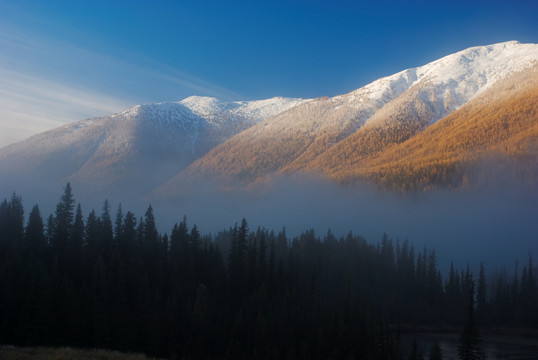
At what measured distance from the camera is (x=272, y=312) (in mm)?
69625

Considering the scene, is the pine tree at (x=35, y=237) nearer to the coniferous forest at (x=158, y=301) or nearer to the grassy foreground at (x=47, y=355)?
the coniferous forest at (x=158, y=301)

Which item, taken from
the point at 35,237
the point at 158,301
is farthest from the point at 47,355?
the point at 35,237

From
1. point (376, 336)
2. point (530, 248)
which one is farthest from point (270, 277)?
point (530, 248)

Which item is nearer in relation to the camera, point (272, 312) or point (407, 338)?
point (272, 312)

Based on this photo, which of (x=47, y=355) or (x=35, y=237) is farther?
(x=35, y=237)

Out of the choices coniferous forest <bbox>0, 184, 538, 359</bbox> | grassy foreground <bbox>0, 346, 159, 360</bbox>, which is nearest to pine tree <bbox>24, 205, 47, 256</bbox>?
coniferous forest <bbox>0, 184, 538, 359</bbox>

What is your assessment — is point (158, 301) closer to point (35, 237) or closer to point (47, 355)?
point (35, 237)

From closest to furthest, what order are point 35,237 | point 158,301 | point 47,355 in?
1. point 47,355
2. point 158,301
3. point 35,237

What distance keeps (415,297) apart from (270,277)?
5969cm

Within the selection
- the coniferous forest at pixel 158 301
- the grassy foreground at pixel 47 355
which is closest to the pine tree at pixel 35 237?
the coniferous forest at pixel 158 301

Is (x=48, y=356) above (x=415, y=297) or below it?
above

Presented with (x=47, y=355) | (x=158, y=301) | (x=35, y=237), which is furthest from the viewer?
Answer: (x=35, y=237)

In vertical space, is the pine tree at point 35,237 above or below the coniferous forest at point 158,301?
above

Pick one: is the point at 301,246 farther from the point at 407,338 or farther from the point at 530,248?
the point at 530,248
